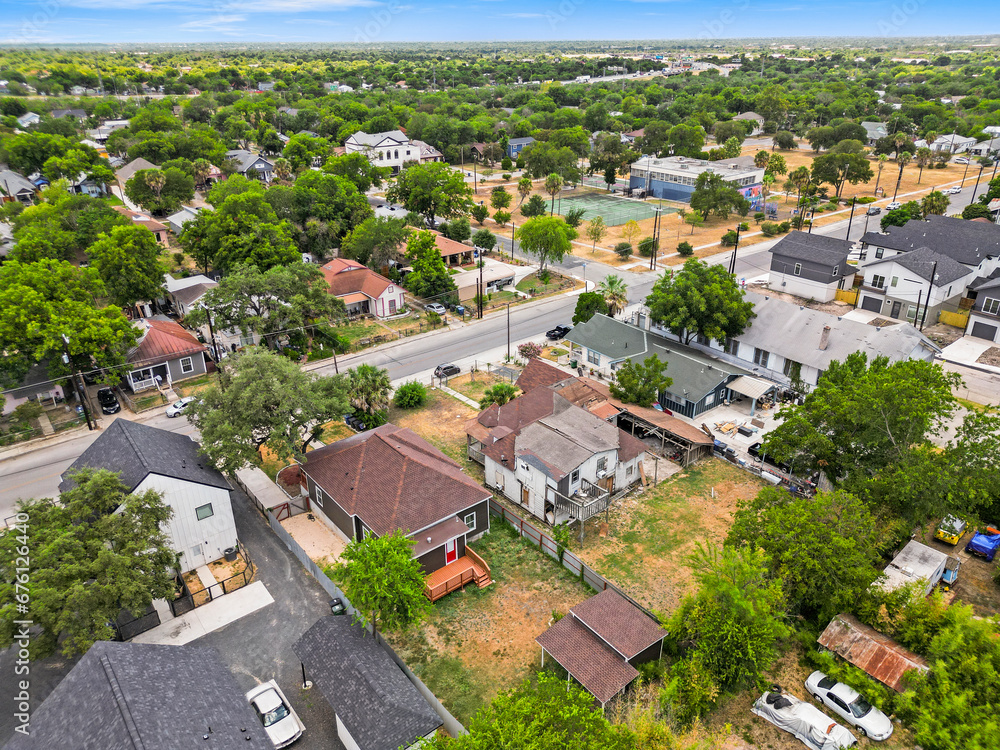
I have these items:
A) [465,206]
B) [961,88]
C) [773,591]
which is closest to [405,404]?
[773,591]

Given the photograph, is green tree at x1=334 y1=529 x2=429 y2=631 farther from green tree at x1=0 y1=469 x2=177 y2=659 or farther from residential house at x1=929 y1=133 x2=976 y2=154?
residential house at x1=929 y1=133 x2=976 y2=154

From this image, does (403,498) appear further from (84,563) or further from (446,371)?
(446,371)

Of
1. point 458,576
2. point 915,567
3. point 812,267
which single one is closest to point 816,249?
point 812,267

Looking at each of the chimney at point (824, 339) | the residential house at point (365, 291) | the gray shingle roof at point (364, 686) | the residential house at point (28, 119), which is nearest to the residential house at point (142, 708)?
the gray shingle roof at point (364, 686)

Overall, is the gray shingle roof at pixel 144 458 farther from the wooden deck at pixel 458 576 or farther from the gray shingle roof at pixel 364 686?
the wooden deck at pixel 458 576

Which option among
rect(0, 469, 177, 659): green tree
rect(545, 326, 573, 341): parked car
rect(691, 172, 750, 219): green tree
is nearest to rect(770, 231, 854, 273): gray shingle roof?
rect(691, 172, 750, 219): green tree

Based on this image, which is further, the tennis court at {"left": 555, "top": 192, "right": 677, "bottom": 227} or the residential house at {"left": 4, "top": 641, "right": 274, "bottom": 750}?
the tennis court at {"left": 555, "top": 192, "right": 677, "bottom": 227}
